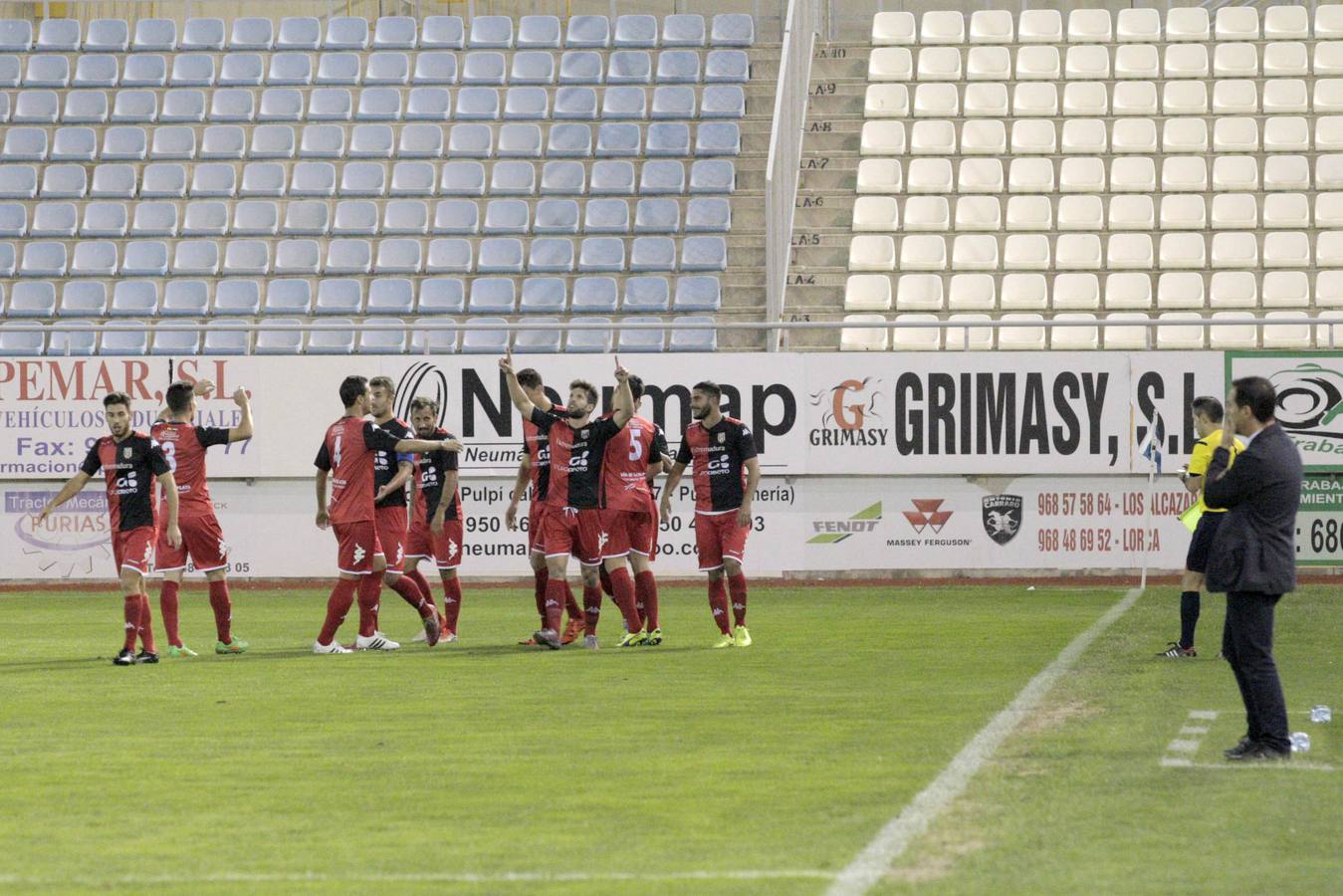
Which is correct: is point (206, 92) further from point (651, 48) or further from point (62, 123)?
point (651, 48)

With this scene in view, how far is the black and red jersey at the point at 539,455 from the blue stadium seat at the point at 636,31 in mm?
15579

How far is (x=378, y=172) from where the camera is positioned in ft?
94.0

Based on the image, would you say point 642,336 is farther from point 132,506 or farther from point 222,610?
point 132,506

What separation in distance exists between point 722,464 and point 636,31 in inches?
649

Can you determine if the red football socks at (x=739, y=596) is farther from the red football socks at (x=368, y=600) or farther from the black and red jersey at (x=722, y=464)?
the red football socks at (x=368, y=600)

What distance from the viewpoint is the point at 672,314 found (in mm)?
26156

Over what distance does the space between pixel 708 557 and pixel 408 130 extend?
15582 mm

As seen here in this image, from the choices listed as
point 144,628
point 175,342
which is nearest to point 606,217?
point 175,342

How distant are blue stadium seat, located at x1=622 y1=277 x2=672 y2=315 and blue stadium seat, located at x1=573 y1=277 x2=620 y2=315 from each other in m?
0.19

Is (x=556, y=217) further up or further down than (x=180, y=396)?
further up

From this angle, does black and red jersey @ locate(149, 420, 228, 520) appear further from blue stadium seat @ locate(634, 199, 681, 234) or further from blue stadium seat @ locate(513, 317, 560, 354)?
blue stadium seat @ locate(634, 199, 681, 234)

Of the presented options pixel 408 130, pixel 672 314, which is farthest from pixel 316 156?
pixel 672 314

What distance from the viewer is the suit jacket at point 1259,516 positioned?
337 inches

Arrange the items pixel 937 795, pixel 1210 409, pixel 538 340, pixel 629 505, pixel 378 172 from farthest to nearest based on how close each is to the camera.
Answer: pixel 378 172
pixel 538 340
pixel 629 505
pixel 1210 409
pixel 937 795
